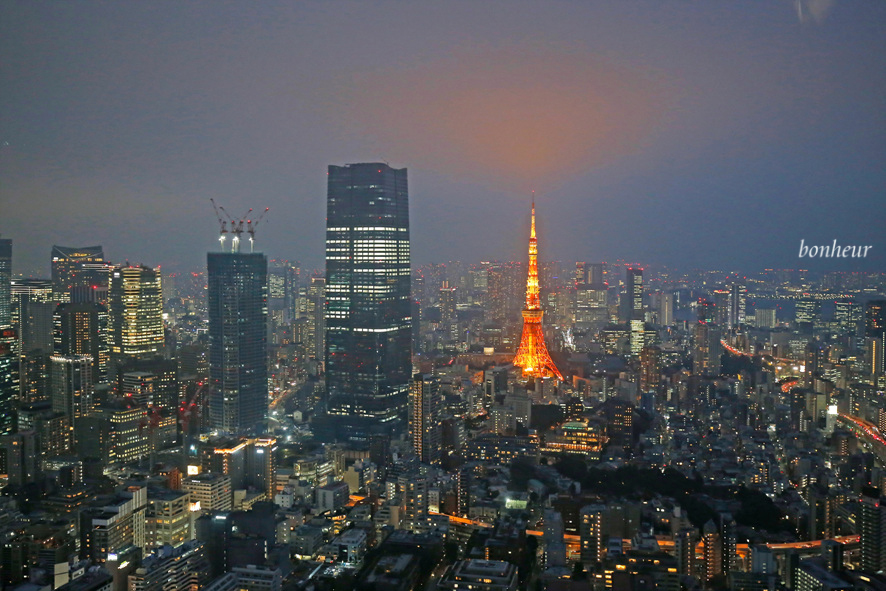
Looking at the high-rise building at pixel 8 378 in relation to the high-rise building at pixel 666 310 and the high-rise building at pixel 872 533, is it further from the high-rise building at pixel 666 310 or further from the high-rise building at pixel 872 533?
the high-rise building at pixel 666 310

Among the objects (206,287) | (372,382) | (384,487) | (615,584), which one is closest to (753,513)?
(615,584)

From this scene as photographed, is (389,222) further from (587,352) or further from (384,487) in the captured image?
(384,487)

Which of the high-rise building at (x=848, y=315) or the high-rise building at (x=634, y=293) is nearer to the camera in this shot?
the high-rise building at (x=848, y=315)

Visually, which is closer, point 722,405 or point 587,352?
point 722,405

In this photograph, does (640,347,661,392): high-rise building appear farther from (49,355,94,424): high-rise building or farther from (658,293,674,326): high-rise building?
(49,355,94,424): high-rise building

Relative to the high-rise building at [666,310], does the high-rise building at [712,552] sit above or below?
below

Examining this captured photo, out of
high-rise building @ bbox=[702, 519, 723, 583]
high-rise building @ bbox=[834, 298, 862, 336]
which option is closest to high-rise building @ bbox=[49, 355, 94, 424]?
high-rise building @ bbox=[702, 519, 723, 583]

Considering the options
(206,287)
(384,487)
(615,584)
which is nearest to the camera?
(615,584)

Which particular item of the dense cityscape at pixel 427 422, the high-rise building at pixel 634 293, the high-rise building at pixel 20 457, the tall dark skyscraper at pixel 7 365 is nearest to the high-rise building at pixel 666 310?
the dense cityscape at pixel 427 422
